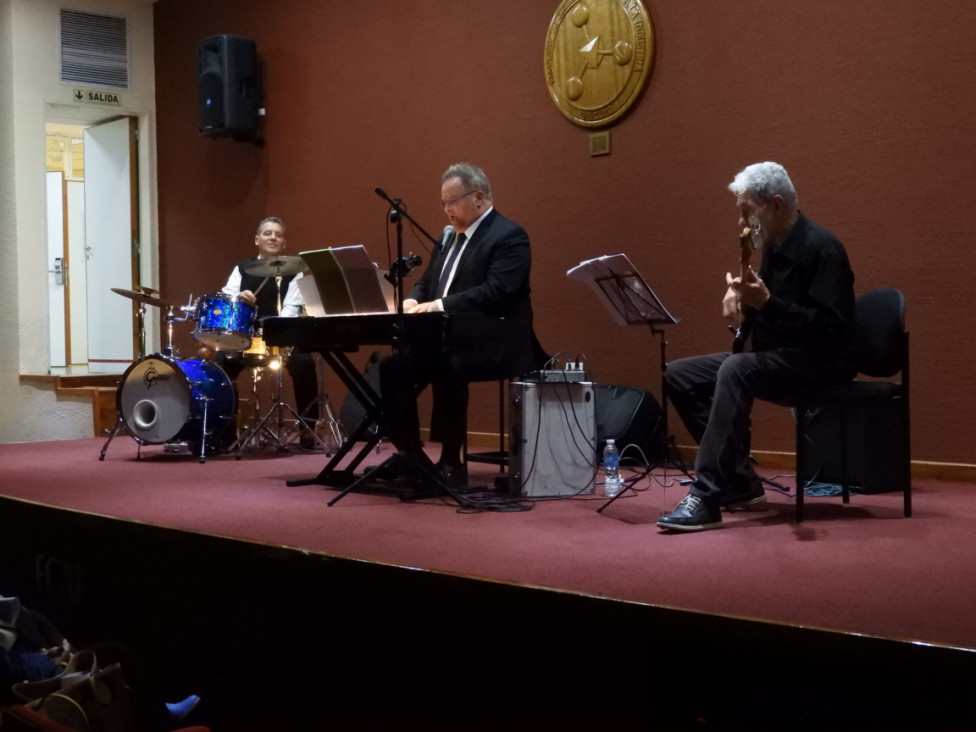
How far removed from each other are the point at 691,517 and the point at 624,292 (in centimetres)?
87

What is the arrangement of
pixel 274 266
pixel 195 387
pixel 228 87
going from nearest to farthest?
pixel 195 387 < pixel 274 266 < pixel 228 87

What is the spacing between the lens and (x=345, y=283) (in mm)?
4352

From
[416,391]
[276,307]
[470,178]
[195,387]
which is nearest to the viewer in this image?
[416,391]

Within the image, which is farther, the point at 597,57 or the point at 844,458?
the point at 597,57

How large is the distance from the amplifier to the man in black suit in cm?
14

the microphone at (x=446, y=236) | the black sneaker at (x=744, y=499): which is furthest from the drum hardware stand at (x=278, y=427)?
the black sneaker at (x=744, y=499)

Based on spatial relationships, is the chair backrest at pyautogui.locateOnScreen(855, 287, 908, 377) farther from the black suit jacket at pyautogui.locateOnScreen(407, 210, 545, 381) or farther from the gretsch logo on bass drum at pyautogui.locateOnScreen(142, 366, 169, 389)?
the gretsch logo on bass drum at pyautogui.locateOnScreen(142, 366, 169, 389)

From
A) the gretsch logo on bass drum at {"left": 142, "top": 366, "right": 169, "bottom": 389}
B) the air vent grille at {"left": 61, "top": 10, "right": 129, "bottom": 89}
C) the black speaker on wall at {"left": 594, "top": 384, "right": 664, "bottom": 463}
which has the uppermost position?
the air vent grille at {"left": 61, "top": 10, "right": 129, "bottom": 89}

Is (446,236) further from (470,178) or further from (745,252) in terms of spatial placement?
(745,252)

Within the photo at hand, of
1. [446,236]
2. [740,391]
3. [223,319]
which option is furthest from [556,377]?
[223,319]

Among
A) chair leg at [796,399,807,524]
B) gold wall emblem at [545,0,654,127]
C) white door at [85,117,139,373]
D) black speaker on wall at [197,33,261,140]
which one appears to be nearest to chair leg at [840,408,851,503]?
chair leg at [796,399,807,524]

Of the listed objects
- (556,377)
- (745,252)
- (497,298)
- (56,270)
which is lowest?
(556,377)

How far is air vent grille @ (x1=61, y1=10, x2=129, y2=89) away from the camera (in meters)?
8.59

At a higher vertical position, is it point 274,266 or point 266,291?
point 274,266
